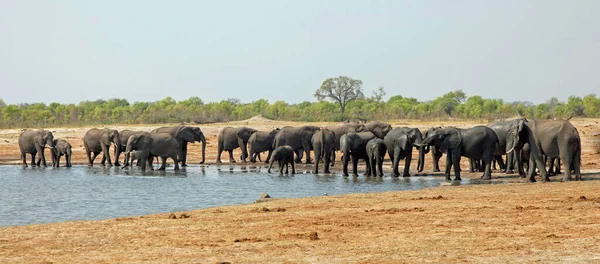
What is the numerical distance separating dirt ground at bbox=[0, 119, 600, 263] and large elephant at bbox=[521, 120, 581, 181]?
4.32 m

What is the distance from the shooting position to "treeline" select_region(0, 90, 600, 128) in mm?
76938

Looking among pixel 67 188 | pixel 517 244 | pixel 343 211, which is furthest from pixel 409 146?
pixel 517 244

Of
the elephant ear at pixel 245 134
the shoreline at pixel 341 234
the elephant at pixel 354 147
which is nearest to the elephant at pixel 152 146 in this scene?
the elephant ear at pixel 245 134

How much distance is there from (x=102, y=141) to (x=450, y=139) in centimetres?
1709

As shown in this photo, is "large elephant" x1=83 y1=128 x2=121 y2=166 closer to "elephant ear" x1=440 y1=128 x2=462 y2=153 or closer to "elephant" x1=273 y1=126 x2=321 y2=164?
"elephant" x1=273 y1=126 x2=321 y2=164

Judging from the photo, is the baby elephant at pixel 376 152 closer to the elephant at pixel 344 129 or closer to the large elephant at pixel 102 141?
the elephant at pixel 344 129

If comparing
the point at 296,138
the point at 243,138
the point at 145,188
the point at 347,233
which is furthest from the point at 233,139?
the point at 347,233

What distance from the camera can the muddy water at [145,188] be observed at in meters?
21.5

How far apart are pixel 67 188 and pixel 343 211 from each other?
13436mm

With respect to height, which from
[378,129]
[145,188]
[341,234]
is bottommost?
[145,188]

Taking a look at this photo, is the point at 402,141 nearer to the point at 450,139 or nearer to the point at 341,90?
the point at 450,139

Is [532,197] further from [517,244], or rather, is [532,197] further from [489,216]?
[517,244]

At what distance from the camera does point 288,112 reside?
89.7 meters

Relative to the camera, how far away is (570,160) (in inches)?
936
